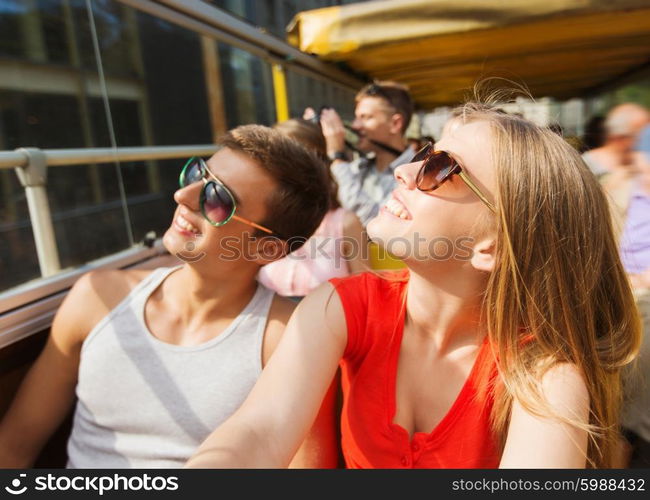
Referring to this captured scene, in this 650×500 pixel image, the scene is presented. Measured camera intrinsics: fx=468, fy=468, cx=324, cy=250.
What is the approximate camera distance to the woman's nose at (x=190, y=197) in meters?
1.48

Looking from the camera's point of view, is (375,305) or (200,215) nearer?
(375,305)

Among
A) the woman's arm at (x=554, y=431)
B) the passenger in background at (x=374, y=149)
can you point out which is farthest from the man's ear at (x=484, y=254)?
the passenger in background at (x=374, y=149)

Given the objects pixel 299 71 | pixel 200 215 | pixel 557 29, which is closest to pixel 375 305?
pixel 200 215

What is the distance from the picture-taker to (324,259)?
2143 mm

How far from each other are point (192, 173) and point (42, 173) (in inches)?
22.2

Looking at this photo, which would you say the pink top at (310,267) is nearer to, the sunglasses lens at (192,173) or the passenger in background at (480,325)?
the sunglasses lens at (192,173)

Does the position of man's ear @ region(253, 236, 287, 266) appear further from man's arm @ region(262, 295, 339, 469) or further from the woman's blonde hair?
the woman's blonde hair

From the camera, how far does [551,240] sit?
3.87ft

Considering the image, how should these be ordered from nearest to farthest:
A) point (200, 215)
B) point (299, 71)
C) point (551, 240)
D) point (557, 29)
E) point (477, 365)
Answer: point (551, 240), point (477, 365), point (200, 215), point (557, 29), point (299, 71)

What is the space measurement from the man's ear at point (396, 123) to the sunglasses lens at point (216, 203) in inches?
80.4

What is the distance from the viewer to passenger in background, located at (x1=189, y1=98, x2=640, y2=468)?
115cm
